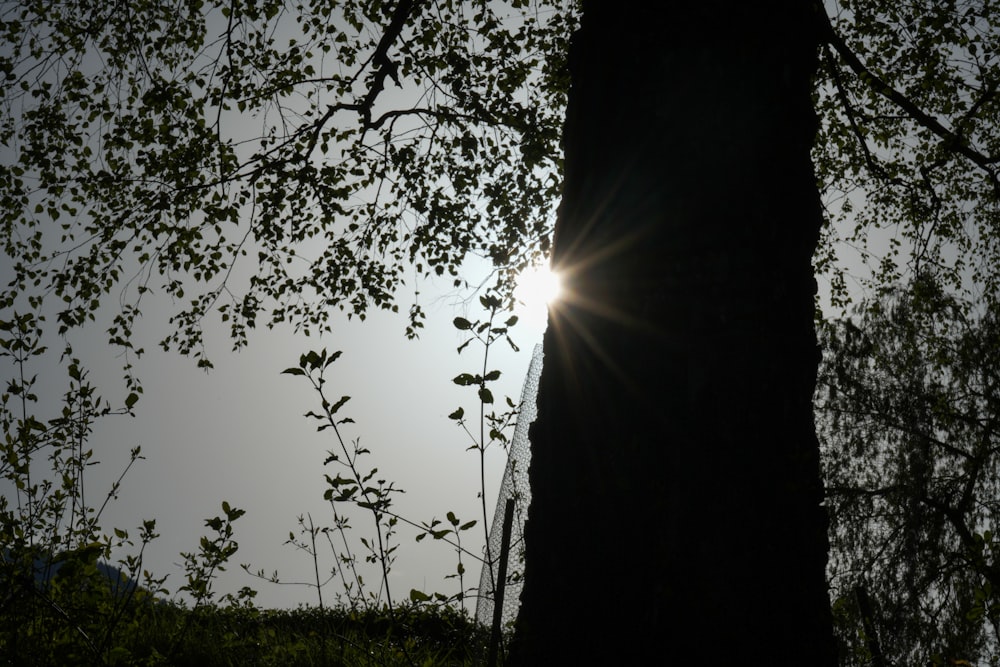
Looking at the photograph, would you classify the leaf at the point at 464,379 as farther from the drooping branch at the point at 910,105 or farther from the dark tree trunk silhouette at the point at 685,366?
the drooping branch at the point at 910,105

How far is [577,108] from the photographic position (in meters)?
2.32

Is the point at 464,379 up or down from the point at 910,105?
down

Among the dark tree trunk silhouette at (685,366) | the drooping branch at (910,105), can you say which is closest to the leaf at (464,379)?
the dark tree trunk silhouette at (685,366)

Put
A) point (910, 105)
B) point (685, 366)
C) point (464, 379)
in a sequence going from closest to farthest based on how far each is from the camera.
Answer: point (685, 366)
point (464, 379)
point (910, 105)

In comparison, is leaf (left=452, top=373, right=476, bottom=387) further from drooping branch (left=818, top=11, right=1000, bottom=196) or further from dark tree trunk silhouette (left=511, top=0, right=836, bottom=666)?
drooping branch (left=818, top=11, right=1000, bottom=196)

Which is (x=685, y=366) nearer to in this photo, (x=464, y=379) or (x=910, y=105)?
(x=464, y=379)

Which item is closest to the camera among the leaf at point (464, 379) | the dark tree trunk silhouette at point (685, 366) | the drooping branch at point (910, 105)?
the dark tree trunk silhouette at point (685, 366)

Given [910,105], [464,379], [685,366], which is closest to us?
[685,366]

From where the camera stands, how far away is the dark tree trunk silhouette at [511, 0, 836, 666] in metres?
Answer: 1.68

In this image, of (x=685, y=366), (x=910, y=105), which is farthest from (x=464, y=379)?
(x=910, y=105)

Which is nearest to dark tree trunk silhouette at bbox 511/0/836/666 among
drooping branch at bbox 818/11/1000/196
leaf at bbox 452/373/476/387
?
leaf at bbox 452/373/476/387

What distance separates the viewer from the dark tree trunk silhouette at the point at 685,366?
168 centimetres

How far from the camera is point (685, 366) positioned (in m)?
1.82

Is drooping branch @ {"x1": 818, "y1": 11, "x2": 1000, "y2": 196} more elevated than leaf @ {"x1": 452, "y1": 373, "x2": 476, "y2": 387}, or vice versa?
drooping branch @ {"x1": 818, "y1": 11, "x2": 1000, "y2": 196}
